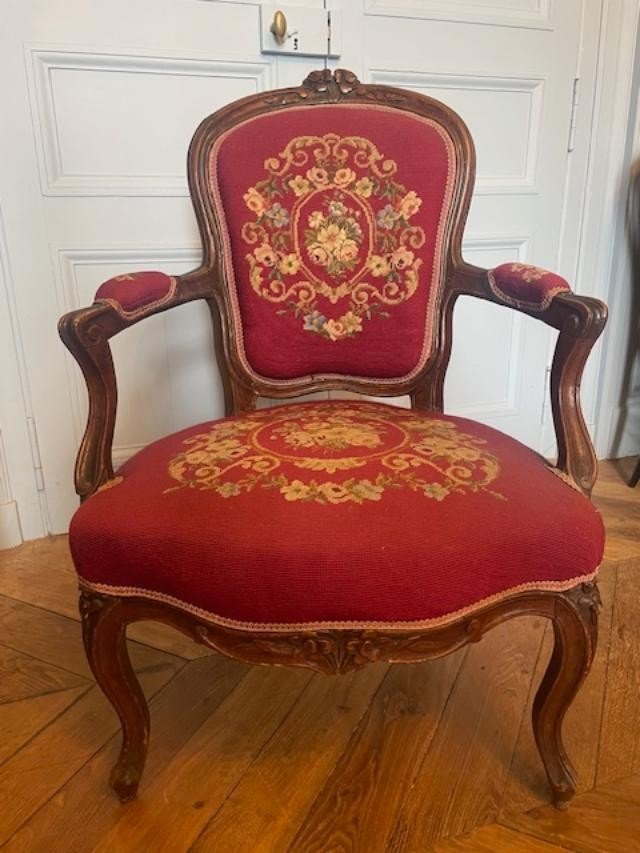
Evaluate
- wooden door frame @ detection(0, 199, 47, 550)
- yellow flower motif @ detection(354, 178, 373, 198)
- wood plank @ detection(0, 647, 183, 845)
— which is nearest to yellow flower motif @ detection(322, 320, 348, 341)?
yellow flower motif @ detection(354, 178, 373, 198)

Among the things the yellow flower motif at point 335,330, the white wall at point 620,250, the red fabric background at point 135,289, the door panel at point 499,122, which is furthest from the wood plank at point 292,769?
the white wall at point 620,250

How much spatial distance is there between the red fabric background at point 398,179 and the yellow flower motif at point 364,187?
52 mm

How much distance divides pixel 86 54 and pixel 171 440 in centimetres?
89

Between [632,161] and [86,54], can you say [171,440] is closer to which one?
[86,54]

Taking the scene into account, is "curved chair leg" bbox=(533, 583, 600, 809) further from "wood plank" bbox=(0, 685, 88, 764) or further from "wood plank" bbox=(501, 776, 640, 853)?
"wood plank" bbox=(0, 685, 88, 764)

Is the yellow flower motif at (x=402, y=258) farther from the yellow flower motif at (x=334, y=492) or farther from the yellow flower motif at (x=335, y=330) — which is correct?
the yellow flower motif at (x=334, y=492)

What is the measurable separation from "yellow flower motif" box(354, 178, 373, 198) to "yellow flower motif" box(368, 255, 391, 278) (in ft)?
0.33

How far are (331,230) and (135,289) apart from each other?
1.12 ft

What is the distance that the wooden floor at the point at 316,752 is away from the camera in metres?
0.96

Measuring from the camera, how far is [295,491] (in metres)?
0.83

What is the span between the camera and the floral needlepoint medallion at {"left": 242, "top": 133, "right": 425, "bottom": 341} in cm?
117

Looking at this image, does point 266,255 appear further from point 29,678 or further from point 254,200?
point 29,678

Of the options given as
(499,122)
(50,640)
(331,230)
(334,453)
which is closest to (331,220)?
(331,230)

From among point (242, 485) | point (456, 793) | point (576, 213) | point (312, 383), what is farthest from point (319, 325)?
point (576, 213)
